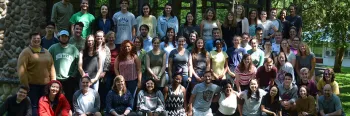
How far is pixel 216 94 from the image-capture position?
9156 millimetres

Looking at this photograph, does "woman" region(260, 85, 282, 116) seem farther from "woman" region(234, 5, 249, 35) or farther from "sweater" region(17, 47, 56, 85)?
"sweater" region(17, 47, 56, 85)

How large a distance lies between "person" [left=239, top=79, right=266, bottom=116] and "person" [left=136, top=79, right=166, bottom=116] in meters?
1.35

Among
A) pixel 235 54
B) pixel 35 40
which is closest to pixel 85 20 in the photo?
pixel 35 40

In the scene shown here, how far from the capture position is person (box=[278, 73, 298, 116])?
9148 mm

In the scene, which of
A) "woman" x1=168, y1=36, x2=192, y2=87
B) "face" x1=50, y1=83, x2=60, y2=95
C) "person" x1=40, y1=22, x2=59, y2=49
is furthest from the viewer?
"woman" x1=168, y1=36, x2=192, y2=87

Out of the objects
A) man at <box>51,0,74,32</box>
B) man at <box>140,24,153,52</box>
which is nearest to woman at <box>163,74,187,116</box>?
man at <box>140,24,153,52</box>

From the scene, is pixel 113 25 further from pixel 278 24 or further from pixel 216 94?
pixel 278 24

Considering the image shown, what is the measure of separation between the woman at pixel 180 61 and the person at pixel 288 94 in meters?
1.57

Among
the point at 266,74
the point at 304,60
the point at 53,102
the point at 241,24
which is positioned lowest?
the point at 53,102

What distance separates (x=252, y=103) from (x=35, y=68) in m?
3.41

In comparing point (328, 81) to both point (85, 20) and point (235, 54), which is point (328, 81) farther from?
point (85, 20)

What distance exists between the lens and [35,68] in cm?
805

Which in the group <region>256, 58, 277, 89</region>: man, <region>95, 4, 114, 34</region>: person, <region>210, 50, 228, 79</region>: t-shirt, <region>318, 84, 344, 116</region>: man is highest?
<region>95, 4, 114, 34</region>: person

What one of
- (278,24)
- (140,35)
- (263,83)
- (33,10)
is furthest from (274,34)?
(33,10)
